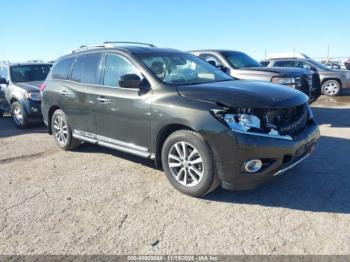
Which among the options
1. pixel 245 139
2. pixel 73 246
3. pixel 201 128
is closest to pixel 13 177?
pixel 73 246

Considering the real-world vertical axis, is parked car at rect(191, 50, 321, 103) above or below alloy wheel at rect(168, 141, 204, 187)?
above

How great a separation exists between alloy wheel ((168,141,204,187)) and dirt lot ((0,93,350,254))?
8.9 inches

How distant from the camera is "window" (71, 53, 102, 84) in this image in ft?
18.2

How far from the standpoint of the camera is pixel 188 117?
4.04m

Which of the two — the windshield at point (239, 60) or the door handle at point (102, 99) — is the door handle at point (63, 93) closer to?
the door handle at point (102, 99)

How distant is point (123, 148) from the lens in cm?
511

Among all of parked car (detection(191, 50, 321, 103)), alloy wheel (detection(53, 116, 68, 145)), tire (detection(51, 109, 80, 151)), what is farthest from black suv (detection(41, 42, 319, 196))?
parked car (detection(191, 50, 321, 103))

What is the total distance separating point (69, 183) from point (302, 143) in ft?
10.3

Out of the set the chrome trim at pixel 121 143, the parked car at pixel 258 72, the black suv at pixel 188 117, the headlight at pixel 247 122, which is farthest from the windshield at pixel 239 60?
the headlight at pixel 247 122

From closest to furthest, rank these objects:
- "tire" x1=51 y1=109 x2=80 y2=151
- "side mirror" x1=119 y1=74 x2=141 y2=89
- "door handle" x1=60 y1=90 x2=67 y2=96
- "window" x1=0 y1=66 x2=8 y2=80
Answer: "side mirror" x1=119 y1=74 x2=141 y2=89
"door handle" x1=60 y1=90 x2=67 y2=96
"tire" x1=51 y1=109 x2=80 y2=151
"window" x1=0 y1=66 x2=8 y2=80

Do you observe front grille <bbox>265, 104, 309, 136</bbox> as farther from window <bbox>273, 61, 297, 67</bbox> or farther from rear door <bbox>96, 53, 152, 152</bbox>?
window <bbox>273, 61, 297, 67</bbox>

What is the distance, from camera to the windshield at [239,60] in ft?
31.2

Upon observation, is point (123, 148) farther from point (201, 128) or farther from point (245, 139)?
point (245, 139)

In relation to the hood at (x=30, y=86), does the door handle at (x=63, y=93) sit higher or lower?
higher
